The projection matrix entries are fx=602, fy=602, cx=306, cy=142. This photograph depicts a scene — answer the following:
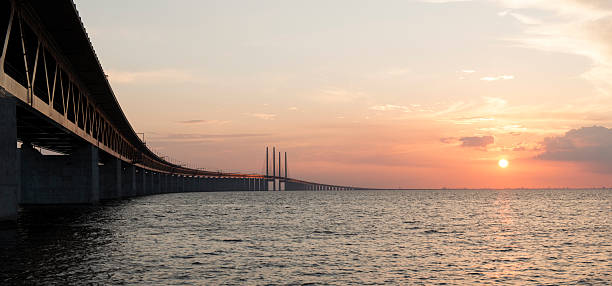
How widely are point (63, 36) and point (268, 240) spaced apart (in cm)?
2070

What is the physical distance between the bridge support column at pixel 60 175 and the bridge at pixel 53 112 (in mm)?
105

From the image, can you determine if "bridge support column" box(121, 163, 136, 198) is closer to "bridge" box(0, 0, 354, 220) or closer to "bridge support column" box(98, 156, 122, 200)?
"bridge" box(0, 0, 354, 220)

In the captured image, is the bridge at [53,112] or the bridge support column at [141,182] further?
the bridge support column at [141,182]

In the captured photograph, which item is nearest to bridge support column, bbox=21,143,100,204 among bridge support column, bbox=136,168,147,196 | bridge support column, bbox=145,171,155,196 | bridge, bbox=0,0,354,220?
bridge, bbox=0,0,354,220

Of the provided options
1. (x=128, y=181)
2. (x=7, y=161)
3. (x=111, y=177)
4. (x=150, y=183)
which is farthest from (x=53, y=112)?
(x=150, y=183)

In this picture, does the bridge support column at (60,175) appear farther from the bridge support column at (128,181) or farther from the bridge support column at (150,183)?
the bridge support column at (150,183)

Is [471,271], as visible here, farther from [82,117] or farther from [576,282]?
[82,117]

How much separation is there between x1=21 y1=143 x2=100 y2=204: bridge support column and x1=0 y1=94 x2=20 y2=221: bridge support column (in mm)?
34297

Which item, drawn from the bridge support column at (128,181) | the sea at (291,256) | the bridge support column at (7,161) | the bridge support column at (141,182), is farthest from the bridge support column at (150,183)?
the bridge support column at (7,161)

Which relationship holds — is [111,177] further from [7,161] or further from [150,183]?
[150,183]

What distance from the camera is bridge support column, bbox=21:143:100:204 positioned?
66.5 m

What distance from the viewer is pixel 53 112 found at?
46.2 meters

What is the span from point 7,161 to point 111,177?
66.5 meters

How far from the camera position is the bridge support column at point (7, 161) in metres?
32.4
